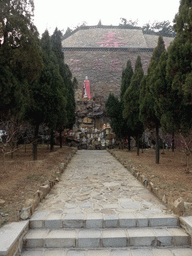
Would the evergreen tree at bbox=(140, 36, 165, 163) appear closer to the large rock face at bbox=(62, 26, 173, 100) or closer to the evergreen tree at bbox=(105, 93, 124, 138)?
the evergreen tree at bbox=(105, 93, 124, 138)

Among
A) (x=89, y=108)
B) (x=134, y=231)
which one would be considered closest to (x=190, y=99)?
(x=134, y=231)

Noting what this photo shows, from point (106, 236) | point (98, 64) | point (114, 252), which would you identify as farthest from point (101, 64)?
point (114, 252)

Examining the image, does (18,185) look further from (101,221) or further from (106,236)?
(106,236)

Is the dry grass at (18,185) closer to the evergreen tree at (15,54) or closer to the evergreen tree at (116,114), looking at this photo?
the evergreen tree at (15,54)

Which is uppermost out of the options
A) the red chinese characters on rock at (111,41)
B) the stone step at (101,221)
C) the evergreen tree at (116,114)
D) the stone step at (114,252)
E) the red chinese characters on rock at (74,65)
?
the red chinese characters on rock at (111,41)

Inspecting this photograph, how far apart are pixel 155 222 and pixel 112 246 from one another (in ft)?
2.83

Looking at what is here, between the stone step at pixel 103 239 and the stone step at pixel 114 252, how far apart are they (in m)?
0.08

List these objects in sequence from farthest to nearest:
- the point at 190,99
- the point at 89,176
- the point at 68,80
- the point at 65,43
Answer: the point at 65,43
the point at 68,80
the point at 89,176
the point at 190,99

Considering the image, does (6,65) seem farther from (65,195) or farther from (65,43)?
(65,43)

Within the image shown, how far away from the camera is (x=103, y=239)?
2.89 m

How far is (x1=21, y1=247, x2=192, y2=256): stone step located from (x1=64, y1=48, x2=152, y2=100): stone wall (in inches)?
982

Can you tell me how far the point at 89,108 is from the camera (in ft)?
66.8

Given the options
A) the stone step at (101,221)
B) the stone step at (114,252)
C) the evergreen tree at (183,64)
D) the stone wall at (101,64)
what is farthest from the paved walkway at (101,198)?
the stone wall at (101,64)

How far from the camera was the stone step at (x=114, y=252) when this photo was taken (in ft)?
8.88
